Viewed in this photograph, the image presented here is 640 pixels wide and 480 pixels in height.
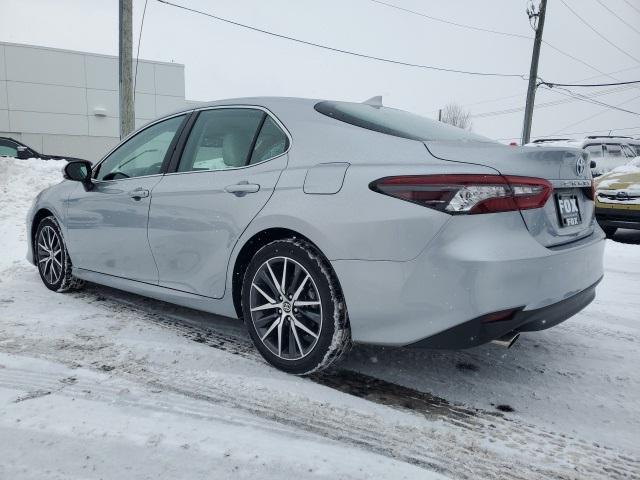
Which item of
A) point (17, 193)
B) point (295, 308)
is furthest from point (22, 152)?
point (295, 308)

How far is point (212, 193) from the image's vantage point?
9.64 feet

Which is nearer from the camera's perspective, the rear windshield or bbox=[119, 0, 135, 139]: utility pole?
the rear windshield

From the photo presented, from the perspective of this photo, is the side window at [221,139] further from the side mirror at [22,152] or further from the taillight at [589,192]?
the side mirror at [22,152]

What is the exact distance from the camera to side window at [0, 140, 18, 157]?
15552 mm

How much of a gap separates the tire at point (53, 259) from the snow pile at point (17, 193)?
112cm

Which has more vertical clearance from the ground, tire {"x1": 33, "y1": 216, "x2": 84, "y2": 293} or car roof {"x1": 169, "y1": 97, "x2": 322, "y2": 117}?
car roof {"x1": 169, "y1": 97, "x2": 322, "y2": 117}

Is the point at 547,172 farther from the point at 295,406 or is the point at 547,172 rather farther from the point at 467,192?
the point at 295,406

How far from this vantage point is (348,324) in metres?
2.48

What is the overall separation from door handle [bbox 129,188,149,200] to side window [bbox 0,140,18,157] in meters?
14.8

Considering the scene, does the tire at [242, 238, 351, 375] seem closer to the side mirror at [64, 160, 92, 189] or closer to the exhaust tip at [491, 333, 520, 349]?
the exhaust tip at [491, 333, 520, 349]

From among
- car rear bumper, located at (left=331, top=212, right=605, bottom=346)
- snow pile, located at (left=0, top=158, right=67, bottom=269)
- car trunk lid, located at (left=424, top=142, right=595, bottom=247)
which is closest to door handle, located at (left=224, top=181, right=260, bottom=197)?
car rear bumper, located at (left=331, top=212, right=605, bottom=346)

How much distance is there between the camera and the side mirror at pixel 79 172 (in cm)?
396

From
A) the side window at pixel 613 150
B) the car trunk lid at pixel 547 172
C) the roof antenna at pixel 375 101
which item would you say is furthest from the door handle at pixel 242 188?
the side window at pixel 613 150

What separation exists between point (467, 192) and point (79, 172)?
3147 millimetres
